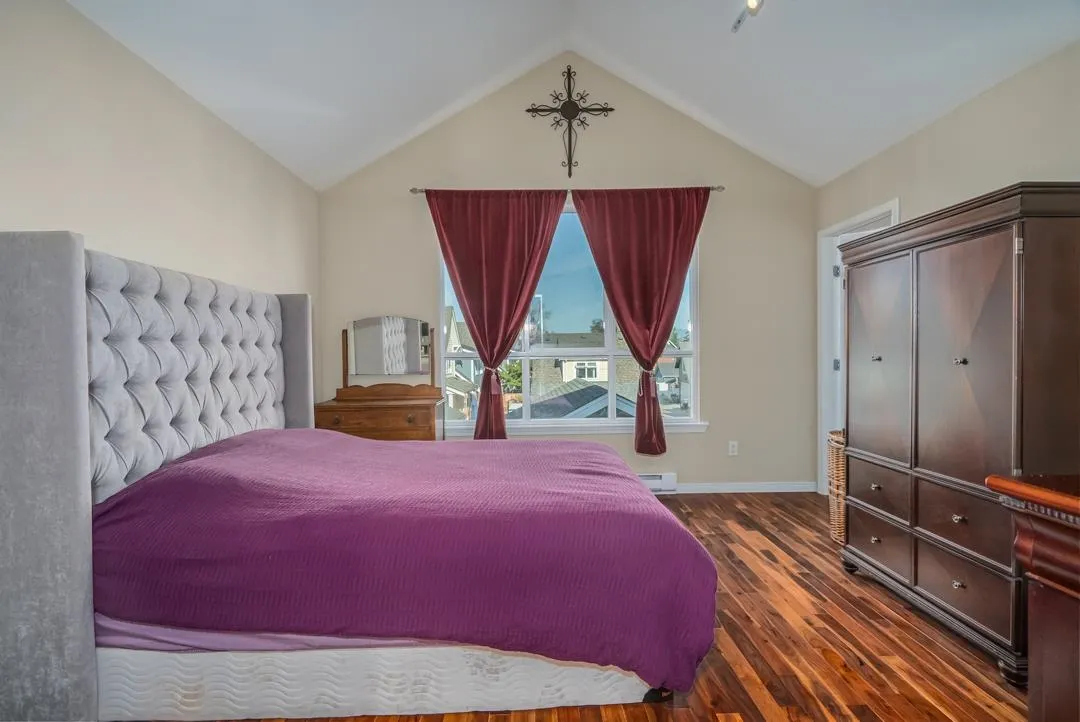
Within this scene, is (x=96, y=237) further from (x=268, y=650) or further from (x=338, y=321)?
(x=338, y=321)

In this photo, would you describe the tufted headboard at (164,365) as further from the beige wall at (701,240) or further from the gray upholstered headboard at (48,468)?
the beige wall at (701,240)

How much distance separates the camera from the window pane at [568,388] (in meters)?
4.22

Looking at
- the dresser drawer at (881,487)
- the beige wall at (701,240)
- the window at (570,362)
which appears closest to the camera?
the dresser drawer at (881,487)

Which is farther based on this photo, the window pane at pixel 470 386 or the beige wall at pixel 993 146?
the window pane at pixel 470 386

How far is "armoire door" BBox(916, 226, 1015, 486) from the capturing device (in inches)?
73.8

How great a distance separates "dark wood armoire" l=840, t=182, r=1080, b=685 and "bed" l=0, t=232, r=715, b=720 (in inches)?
44.5

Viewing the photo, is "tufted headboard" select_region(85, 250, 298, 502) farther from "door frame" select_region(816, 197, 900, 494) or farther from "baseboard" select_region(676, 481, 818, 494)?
"door frame" select_region(816, 197, 900, 494)

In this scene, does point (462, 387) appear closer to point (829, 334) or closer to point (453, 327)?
point (453, 327)

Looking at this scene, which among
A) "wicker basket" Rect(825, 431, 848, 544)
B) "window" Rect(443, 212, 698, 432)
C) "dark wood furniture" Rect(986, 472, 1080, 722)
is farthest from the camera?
"window" Rect(443, 212, 698, 432)

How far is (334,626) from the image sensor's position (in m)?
1.54

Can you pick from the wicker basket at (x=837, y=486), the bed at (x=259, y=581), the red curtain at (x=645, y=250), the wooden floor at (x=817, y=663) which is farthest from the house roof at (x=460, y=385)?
the bed at (x=259, y=581)

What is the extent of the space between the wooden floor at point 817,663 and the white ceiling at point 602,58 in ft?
7.67

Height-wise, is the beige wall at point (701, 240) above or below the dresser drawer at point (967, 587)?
above

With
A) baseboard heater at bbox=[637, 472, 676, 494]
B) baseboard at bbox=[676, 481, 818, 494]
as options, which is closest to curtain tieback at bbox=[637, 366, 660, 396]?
baseboard heater at bbox=[637, 472, 676, 494]
